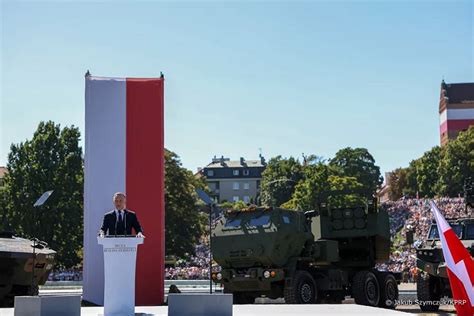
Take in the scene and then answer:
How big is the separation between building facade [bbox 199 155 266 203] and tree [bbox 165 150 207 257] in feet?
278

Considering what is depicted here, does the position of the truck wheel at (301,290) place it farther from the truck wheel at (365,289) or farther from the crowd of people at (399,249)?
the crowd of people at (399,249)

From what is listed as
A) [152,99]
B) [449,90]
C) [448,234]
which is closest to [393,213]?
[152,99]

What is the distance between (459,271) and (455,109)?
121 m

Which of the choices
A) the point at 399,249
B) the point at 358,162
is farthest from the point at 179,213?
the point at 358,162

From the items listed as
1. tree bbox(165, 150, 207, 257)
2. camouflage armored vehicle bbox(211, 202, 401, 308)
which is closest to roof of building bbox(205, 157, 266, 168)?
tree bbox(165, 150, 207, 257)

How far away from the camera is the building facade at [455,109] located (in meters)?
123

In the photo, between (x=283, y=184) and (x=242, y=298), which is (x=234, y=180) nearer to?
(x=283, y=184)

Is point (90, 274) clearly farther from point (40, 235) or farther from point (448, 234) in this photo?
point (40, 235)

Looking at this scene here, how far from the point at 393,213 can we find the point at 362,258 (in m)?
44.4

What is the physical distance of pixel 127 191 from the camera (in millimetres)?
16047

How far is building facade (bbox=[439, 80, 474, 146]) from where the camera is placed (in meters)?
123

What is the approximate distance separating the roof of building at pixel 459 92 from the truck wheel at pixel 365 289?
4607 inches

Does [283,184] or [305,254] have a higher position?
[283,184]

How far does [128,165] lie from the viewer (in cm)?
1614
